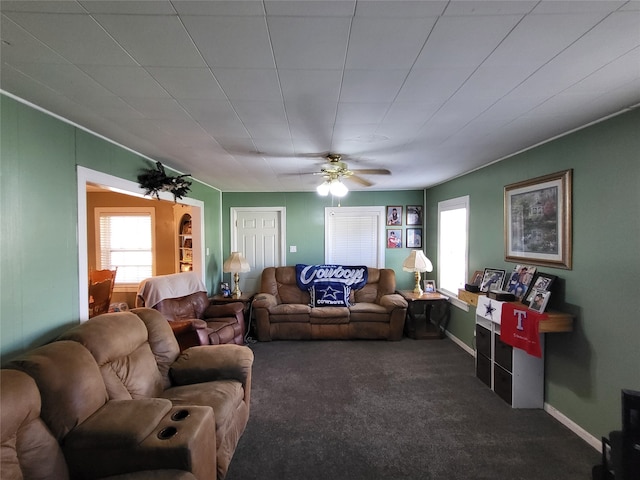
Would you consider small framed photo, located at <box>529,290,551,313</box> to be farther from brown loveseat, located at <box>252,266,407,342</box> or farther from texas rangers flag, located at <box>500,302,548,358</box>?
brown loveseat, located at <box>252,266,407,342</box>

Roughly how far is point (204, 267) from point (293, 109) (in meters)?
3.51

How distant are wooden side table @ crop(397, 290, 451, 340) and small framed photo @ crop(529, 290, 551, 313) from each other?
189 cm

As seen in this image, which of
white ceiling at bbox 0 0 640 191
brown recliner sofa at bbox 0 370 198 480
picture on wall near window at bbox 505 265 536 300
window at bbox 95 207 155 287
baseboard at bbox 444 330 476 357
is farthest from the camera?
window at bbox 95 207 155 287

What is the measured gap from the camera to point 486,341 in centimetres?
306

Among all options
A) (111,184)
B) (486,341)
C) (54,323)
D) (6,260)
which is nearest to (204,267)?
(111,184)

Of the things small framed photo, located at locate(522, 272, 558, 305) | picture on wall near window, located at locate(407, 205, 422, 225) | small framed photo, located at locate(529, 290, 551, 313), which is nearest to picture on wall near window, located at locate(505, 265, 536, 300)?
small framed photo, located at locate(522, 272, 558, 305)

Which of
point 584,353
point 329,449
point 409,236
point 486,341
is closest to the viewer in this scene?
point 329,449

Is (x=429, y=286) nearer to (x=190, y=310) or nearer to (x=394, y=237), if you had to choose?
(x=394, y=237)

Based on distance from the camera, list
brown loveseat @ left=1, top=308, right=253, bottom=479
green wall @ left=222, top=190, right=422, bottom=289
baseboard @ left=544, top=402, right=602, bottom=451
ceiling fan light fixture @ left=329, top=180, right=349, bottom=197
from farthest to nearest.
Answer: green wall @ left=222, top=190, right=422, bottom=289 < ceiling fan light fixture @ left=329, top=180, right=349, bottom=197 < baseboard @ left=544, top=402, right=602, bottom=451 < brown loveseat @ left=1, top=308, right=253, bottom=479

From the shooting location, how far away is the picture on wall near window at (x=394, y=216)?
5.38m

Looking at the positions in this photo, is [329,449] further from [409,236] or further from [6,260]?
[409,236]

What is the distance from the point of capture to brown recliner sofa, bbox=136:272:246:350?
3.09m

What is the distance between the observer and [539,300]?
248 centimetres

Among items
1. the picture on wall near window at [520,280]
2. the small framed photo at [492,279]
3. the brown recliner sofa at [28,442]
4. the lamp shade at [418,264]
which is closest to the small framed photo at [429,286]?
the lamp shade at [418,264]
